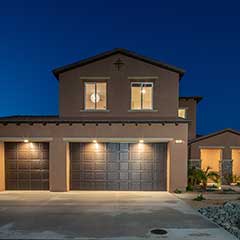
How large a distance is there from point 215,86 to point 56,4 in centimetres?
5552

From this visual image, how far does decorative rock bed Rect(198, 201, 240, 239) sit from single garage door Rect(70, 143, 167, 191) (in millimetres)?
4120

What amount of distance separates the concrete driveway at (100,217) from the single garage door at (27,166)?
4.31 ft

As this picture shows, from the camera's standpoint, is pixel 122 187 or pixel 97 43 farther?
pixel 97 43

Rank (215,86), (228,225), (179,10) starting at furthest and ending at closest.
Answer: (215,86)
(179,10)
(228,225)

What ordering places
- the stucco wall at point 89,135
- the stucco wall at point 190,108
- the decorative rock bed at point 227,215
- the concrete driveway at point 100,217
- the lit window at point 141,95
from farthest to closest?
the stucco wall at point 190,108, the lit window at point 141,95, the stucco wall at point 89,135, the decorative rock bed at point 227,215, the concrete driveway at point 100,217

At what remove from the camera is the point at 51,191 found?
1275cm

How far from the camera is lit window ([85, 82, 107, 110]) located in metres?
14.1

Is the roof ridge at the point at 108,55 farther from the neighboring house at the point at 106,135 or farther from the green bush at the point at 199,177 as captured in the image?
the green bush at the point at 199,177

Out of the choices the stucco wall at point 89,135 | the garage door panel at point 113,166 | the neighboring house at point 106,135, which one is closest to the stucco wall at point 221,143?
the neighboring house at point 106,135

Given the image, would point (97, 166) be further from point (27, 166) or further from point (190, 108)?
point (190, 108)

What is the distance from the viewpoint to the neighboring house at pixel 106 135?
12.8 meters

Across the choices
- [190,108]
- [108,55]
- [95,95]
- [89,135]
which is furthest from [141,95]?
[190,108]

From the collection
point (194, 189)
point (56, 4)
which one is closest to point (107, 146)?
point (194, 189)

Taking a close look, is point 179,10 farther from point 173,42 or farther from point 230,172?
point 230,172
